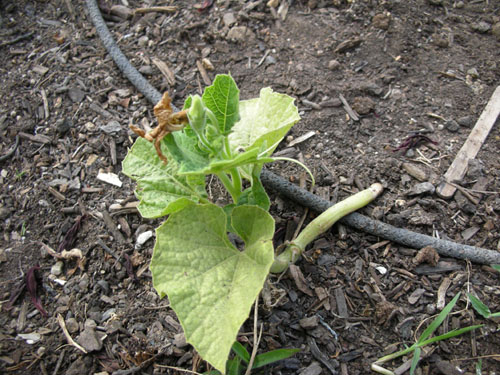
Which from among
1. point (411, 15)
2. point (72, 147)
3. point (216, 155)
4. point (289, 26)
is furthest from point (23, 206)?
point (411, 15)

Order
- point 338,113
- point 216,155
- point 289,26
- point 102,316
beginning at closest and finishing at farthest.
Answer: point 216,155 < point 102,316 < point 338,113 < point 289,26

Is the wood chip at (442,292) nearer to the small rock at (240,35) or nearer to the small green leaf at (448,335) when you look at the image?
the small green leaf at (448,335)

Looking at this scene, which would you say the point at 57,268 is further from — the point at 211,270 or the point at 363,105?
the point at 363,105

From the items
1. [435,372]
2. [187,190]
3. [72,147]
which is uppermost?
[187,190]

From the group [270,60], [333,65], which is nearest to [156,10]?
[270,60]

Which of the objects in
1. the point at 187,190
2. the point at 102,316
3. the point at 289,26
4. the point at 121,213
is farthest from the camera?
the point at 289,26

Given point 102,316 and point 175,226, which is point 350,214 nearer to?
point 175,226

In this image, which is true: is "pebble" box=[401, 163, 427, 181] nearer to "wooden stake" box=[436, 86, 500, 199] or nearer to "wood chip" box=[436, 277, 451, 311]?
"wooden stake" box=[436, 86, 500, 199]
